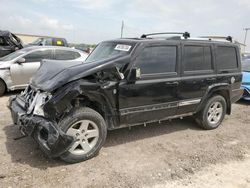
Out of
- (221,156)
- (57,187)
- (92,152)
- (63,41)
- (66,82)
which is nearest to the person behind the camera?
(57,187)

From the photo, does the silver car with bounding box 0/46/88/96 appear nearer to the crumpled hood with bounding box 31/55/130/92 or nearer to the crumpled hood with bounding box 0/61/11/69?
the crumpled hood with bounding box 0/61/11/69

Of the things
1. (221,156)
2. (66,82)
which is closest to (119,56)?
(66,82)

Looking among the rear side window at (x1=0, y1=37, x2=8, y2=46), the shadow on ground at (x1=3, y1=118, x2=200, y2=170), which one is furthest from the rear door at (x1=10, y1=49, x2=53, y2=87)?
the rear side window at (x1=0, y1=37, x2=8, y2=46)

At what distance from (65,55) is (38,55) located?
35.5 inches

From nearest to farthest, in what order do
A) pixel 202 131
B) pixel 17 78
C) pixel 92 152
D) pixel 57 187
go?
pixel 57 187, pixel 92 152, pixel 202 131, pixel 17 78

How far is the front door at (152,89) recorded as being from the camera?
165 inches

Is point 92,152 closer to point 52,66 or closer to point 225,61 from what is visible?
point 52,66

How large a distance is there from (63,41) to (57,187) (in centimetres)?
1482

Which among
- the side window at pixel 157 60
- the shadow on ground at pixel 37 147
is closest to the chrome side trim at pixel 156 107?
the side window at pixel 157 60

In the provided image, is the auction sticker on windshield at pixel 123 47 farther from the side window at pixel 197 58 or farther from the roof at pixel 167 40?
the side window at pixel 197 58

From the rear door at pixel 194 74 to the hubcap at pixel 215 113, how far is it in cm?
54

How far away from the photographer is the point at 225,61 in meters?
5.66

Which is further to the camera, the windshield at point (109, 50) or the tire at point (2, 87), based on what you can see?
the tire at point (2, 87)

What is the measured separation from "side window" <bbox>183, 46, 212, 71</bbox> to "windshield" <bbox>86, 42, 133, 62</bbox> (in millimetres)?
1217
